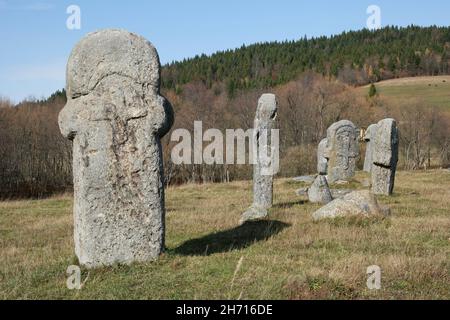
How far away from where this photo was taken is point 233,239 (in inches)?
382

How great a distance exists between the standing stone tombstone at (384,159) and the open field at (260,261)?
15.1 feet

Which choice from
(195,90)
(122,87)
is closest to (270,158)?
(122,87)

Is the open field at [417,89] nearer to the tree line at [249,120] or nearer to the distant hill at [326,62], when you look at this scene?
the tree line at [249,120]

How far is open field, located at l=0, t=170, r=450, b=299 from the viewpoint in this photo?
6.05 m

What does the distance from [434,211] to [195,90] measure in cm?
6050

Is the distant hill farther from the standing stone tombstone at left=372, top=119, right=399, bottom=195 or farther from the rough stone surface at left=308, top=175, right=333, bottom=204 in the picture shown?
the rough stone surface at left=308, top=175, right=333, bottom=204

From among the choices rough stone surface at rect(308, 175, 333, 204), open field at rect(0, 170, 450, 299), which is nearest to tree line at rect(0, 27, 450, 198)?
rough stone surface at rect(308, 175, 333, 204)

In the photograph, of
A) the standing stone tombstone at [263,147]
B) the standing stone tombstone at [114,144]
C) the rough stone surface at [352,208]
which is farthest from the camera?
the standing stone tombstone at [263,147]

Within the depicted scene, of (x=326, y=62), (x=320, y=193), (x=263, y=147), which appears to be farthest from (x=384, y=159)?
(x=326, y=62)

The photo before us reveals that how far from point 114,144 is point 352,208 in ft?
20.4

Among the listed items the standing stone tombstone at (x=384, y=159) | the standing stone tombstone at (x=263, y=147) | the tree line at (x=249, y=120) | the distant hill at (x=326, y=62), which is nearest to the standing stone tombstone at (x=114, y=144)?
the standing stone tombstone at (x=263, y=147)

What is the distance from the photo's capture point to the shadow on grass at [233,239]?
852cm

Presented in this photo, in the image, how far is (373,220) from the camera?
1120cm
